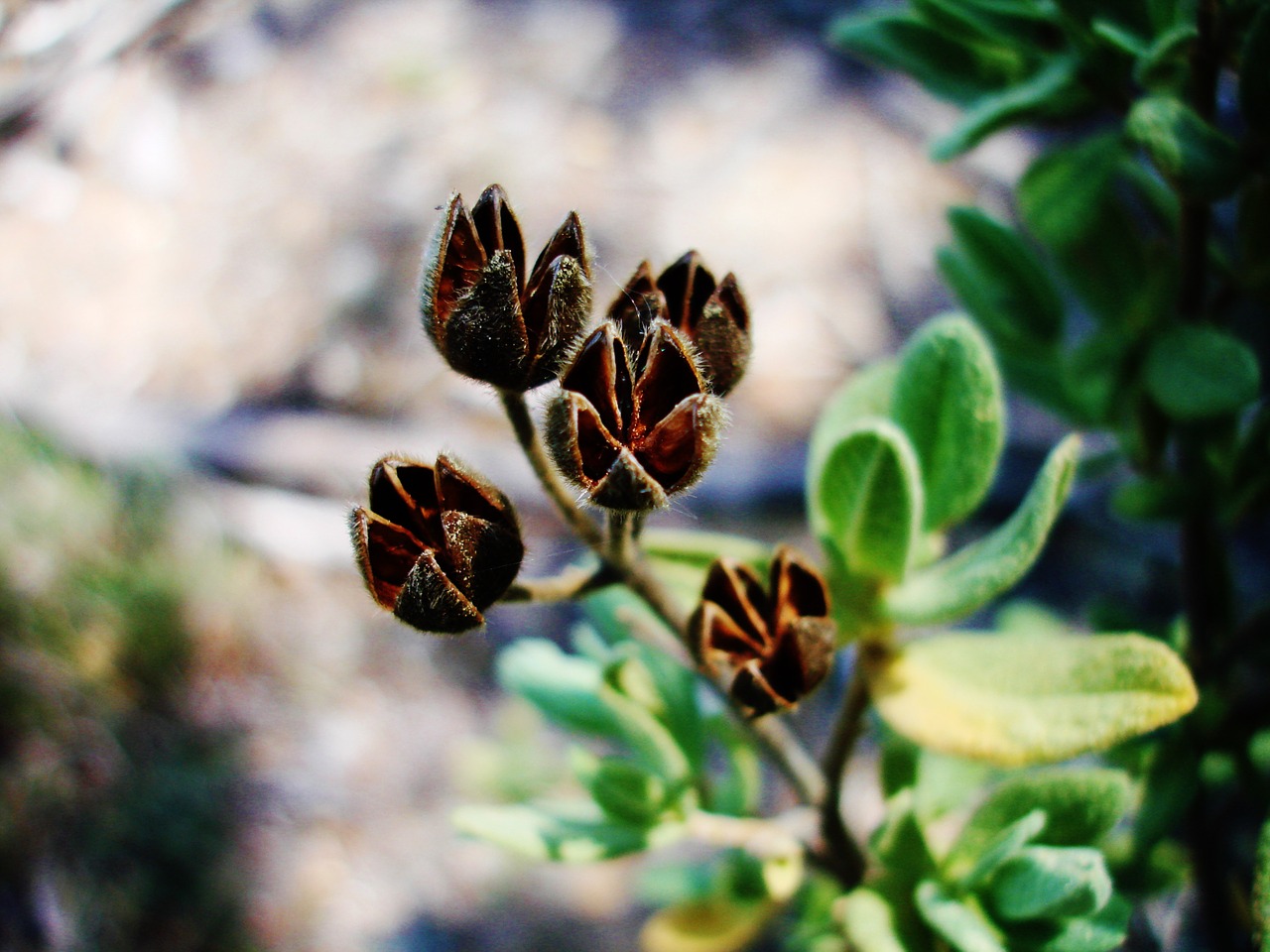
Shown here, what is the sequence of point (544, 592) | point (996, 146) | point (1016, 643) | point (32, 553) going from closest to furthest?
point (544, 592) < point (1016, 643) < point (32, 553) < point (996, 146)

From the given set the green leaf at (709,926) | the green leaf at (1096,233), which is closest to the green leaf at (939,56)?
the green leaf at (1096,233)

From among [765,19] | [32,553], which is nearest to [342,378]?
[32,553]

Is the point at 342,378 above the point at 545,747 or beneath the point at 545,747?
above

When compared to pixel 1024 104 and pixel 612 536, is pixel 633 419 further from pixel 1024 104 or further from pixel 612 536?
pixel 1024 104

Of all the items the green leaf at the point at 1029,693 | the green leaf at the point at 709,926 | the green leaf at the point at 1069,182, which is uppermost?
the green leaf at the point at 1069,182

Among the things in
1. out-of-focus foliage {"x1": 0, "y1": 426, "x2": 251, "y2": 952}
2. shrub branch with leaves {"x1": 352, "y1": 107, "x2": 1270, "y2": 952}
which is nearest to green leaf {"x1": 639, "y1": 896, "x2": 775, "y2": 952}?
shrub branch with leaves {"x1": 352, "y1": 107, "x2": 1270, "y2": 952}

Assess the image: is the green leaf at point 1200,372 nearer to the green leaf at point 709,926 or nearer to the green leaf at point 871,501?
the green leaf at point 871,501

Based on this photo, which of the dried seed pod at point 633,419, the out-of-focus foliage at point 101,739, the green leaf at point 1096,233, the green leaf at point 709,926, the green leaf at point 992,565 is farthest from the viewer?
the out-of-focus foliage at point 101,739

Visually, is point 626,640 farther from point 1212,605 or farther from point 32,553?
point 32,553

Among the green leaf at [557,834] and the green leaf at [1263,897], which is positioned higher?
the green leaf at [1263,897]
